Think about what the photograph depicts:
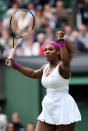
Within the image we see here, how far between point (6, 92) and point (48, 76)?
4900 millimetres

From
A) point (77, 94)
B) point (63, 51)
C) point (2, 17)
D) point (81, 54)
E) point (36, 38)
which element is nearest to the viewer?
point (63, 51)

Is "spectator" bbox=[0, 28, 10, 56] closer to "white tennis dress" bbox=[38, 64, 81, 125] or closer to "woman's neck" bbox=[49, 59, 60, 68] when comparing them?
"woman's neck" bbox=[49, 59, 60, 68]

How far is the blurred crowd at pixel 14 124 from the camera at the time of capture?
10.3 m

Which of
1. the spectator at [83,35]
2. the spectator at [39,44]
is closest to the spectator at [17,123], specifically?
the spectator at [39,44]

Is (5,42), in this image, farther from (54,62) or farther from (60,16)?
(54,62)

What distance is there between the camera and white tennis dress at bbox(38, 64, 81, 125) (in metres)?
6.49

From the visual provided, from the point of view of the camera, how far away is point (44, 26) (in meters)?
13.1

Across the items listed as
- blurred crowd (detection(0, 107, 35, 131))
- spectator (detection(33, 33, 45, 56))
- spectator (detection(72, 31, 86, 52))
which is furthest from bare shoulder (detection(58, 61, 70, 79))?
spectator (detection(72, 31, 86, 52))

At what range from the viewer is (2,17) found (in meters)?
14.0

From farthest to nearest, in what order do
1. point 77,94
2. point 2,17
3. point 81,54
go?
point 2,17 → point 81,54 → point 77,94

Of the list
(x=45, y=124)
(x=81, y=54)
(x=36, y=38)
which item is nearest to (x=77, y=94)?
(x=81, y=54)

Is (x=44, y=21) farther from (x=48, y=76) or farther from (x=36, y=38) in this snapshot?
(x=48, y=76)

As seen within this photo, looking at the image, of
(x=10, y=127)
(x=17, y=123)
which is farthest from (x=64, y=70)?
(x=17, y=123)

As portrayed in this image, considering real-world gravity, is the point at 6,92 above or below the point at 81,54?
below
